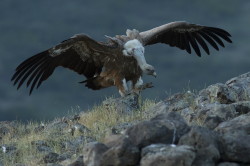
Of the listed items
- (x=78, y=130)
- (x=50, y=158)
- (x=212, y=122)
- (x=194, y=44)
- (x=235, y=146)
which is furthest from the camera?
(x=194, y=44)

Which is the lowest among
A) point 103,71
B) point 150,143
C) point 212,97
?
point 150,143

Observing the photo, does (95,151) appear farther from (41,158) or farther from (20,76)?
(20,76)

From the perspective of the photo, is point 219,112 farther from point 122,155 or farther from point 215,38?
point 215,38

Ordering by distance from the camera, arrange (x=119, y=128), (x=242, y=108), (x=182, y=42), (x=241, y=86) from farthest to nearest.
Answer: (x=182, y=42) < (x=241, y=86) < (x=119, y=128) < (x=242, y=108)

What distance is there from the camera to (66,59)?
1470cm

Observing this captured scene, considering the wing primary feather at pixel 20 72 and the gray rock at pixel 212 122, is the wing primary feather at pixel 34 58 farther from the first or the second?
the gray rock at pixel 212 122

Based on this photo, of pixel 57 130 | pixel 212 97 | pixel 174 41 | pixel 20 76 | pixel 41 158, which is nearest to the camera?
pixel 41 158

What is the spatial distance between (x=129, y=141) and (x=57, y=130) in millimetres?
6014

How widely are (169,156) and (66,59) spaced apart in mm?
8165

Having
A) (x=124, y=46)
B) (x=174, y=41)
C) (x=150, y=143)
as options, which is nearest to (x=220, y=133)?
(x=150, y=143)

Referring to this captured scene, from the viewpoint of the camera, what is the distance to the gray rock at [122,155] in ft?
23.4

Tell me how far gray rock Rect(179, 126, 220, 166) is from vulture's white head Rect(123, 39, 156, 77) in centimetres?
690

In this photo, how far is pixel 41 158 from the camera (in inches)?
384

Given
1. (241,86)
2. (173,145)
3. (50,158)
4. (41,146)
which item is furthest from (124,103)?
(173,145)
